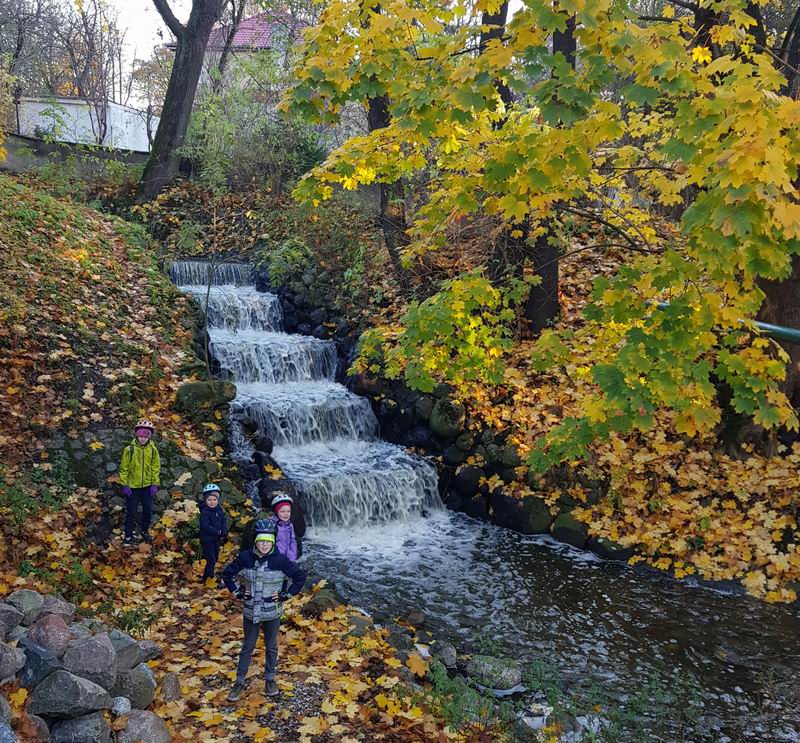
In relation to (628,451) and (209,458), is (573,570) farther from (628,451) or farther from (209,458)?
(209,458)

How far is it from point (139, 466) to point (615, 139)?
639 centimetres

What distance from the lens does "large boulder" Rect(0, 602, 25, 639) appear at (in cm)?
445

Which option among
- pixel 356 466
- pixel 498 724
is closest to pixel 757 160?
pixel 498 724

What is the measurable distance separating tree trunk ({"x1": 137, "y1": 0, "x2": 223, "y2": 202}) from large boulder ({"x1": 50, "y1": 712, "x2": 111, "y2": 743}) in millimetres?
17578

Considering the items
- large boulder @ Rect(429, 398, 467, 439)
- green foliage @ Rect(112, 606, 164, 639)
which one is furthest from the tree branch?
green foliage @ Rect(112, 606, 164, 639)

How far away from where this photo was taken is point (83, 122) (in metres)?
26.9

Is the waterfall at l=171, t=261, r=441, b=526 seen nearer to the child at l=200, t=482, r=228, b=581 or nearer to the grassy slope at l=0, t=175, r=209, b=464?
the grassy slope at l=0, t=175, r=209, b=464

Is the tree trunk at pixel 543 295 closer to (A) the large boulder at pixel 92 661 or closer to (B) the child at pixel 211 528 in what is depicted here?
(B) the child at pixel 211 528

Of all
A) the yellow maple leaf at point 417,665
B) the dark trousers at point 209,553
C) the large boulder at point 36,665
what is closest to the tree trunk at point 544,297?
the dark trousers at point 209,553

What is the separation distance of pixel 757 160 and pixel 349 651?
16.8ft

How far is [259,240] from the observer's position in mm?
18188

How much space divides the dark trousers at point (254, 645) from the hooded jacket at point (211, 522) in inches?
103

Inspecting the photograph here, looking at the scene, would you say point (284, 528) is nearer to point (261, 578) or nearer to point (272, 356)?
point (261, 578)

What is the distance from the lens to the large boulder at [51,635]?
14.5 feet
